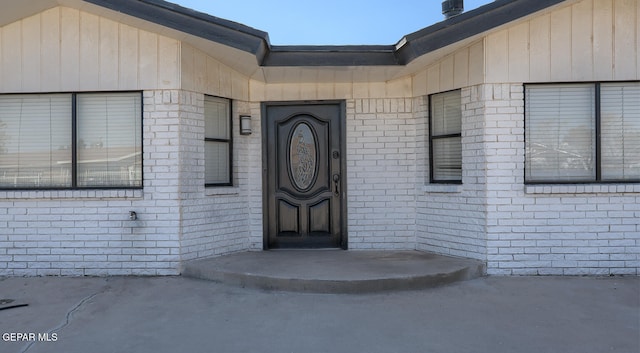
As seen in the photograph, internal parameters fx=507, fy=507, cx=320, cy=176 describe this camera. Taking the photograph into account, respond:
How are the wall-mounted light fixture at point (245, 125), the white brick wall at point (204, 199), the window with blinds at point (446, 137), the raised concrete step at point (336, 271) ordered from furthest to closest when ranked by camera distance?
the wall-mounted light fixture at point (245, 125)
the window with blinds at point (446, 137)
the white brick wall at point (204, 199)
the raised concrete step at point (336, 271)

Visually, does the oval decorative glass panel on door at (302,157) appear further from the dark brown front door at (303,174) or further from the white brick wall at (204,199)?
the white brick wall at (204,199)

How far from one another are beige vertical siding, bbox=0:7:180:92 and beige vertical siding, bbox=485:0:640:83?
13.7 feet

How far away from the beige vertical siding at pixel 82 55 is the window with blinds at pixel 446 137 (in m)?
3.59

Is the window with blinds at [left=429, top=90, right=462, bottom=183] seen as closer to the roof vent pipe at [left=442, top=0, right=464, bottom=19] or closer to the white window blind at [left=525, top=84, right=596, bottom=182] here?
the white window blind at [left=525, top=84, right=596, bottom=182]

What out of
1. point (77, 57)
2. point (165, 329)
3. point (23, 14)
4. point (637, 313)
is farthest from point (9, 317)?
point (637, 313)

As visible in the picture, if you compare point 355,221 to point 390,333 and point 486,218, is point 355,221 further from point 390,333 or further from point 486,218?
point 390,333

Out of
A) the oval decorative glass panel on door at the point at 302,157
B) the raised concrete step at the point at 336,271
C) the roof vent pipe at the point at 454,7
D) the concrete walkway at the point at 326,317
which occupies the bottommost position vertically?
the concrete walkway at the point at 326,317

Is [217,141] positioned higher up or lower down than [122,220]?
higher up

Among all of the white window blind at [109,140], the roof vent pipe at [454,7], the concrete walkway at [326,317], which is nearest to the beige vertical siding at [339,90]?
the roof vent pipe at [454,7]

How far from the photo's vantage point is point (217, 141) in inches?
285

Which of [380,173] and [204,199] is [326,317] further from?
[380,173]

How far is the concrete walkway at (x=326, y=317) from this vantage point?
13.6 feet

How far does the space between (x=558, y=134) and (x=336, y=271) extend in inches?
132

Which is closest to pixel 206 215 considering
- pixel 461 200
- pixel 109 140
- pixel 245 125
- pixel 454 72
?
pixel 245 125
